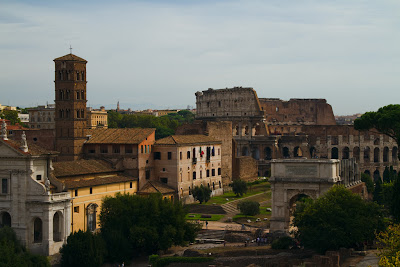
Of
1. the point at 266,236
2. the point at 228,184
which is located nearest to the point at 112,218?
the point at 266,236

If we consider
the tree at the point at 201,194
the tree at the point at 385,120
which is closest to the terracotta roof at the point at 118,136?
the tree at the point at 201,194

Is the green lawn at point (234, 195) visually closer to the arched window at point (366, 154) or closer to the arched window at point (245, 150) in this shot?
the arched window at point (245, 150)

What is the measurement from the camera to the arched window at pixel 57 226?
169 feet

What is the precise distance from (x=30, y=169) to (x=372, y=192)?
1533 inches

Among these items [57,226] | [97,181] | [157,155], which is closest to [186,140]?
[157,155]

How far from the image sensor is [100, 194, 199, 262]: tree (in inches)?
1940

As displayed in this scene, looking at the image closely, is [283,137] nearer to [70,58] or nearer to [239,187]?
[239,187]

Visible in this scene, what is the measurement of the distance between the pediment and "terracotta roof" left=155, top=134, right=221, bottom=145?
17.5m

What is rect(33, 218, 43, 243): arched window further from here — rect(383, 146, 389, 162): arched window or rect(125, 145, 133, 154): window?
rect(383, 146, 389, 162): arched window

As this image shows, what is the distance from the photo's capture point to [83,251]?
47.3m

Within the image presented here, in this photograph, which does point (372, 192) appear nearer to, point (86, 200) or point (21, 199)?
point (86, 200)

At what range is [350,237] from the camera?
148 ft

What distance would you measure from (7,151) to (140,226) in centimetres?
1141

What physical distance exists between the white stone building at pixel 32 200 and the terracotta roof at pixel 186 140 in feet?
53.3
